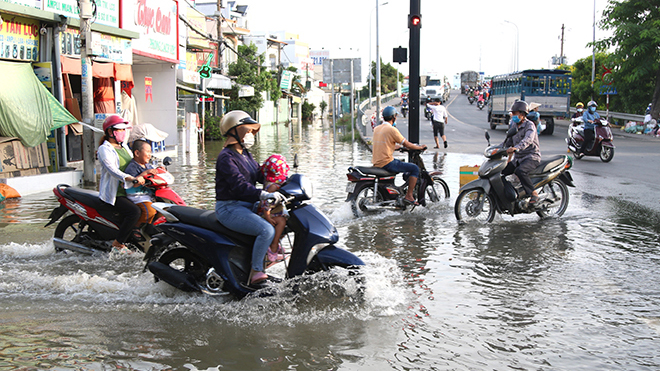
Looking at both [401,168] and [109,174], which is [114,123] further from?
[401,168]

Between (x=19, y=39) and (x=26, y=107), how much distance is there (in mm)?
1805

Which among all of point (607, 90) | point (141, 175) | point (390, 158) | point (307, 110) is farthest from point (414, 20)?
point (307, 110)

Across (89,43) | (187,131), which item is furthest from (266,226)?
(187,131)

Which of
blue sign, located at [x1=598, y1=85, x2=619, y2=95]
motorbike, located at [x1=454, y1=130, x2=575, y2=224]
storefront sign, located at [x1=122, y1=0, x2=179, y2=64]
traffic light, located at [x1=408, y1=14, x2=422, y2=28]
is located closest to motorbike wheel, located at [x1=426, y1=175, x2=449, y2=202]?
motorbike, located at [x1=454, y1=130, x2=575, y2=224]

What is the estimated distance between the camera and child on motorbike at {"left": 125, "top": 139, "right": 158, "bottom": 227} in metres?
6.62

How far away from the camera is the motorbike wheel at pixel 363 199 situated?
960cm

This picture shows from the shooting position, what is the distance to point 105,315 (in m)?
4.89

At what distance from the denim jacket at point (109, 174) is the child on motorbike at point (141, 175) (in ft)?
0.47

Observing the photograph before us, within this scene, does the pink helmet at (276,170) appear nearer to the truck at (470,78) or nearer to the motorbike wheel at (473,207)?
the motorbike wheel at (473,207)

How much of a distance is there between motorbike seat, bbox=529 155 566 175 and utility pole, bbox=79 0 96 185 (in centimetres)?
901

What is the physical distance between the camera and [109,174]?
6.52 meters

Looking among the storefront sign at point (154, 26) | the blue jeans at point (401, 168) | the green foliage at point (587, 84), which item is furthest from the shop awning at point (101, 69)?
the green foliage at point (587, 84)

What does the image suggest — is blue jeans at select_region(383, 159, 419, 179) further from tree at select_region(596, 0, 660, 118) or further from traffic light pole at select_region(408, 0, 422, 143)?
tree at select_region(596, 0, 660, 118)

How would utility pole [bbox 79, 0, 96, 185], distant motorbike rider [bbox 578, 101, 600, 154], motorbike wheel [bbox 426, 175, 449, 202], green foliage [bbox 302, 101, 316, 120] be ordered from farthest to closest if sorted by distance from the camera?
green foliage [bbox 302, 101, 316, 120], distant motorbike rider [bbox 578, 101, 600, 154], utility pole [bbox 79, 0, 96, 185], motorbike wheel [bbox 426, 175, 449, 202]
